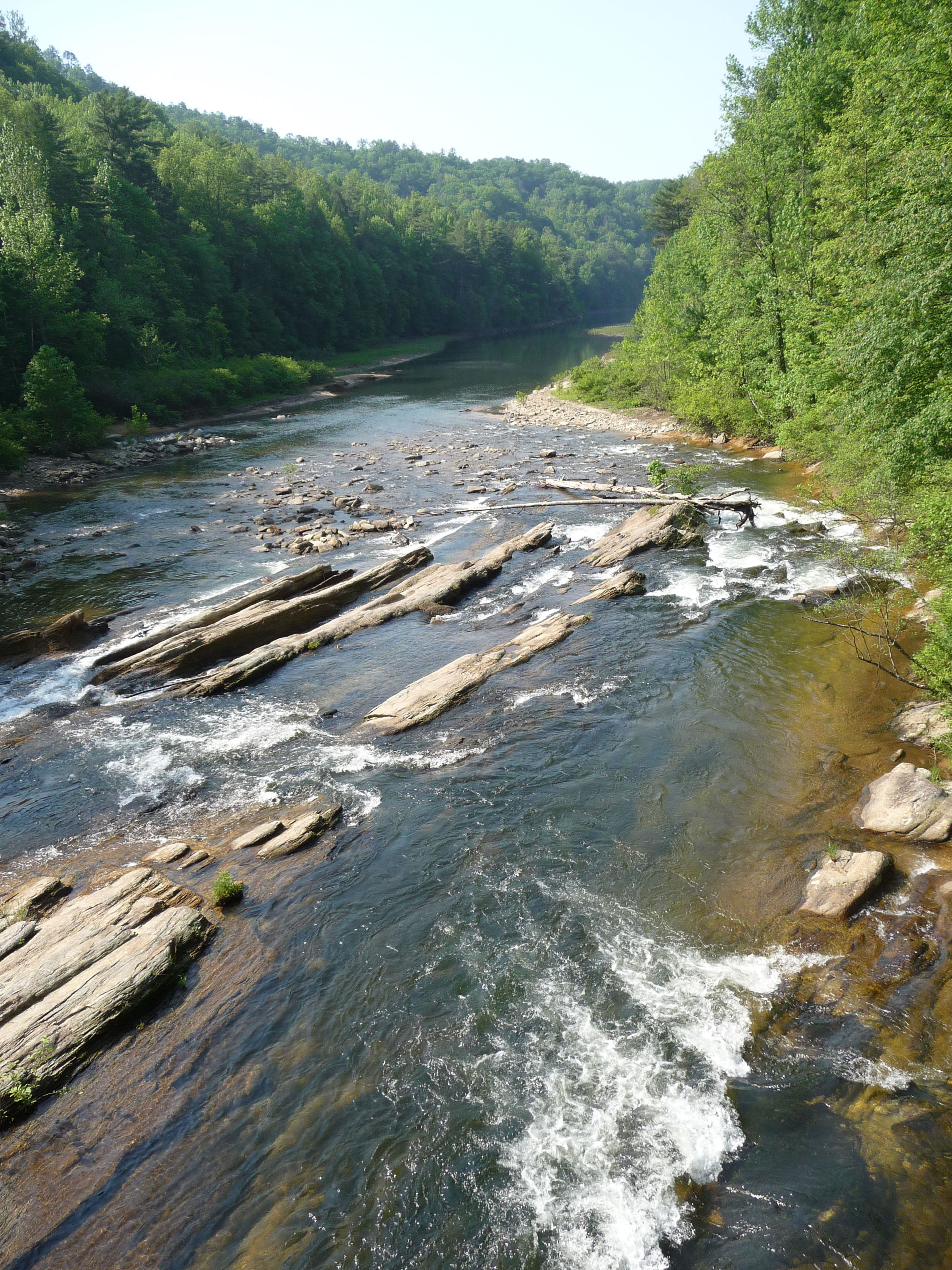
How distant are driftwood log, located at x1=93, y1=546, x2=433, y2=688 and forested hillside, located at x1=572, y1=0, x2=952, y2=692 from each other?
52.9 feet

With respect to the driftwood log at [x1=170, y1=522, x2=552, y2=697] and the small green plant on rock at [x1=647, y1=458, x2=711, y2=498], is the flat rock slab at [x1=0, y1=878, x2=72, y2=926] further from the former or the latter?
the small green plant on rock at [x1=647, y1=458, x2=711, y2=498]

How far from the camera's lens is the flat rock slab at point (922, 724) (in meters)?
13.3

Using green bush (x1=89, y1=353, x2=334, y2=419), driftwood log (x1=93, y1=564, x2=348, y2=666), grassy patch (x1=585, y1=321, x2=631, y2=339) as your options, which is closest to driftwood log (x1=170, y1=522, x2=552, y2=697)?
driftwood log (x1=93, y1=564, x2=348, y2=666)

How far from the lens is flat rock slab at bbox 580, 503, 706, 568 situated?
1024 inches

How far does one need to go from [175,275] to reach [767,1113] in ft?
293

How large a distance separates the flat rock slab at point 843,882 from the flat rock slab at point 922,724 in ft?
12.5

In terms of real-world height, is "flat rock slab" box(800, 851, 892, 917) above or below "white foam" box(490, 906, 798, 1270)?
above

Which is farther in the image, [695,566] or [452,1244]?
[695,566]

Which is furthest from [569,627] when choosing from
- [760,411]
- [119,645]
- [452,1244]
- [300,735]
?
[760,411]

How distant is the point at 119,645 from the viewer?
67.8ft

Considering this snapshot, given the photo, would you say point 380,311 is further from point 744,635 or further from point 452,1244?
point 452,1244

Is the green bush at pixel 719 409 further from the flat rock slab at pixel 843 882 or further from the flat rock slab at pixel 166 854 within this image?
the flat rock slab at pixel 166 854

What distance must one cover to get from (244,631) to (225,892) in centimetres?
1072

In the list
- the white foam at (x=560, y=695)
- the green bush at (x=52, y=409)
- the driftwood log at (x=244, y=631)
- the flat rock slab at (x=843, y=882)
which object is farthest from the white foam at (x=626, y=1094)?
the green bush at (x=52, y=409)
